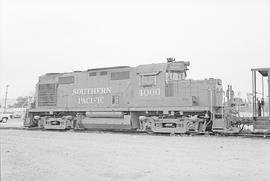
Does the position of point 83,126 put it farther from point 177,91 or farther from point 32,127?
point 177,91

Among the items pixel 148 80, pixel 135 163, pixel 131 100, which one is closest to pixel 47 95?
pixel 131 100

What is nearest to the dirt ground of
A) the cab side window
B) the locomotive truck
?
the locomotive truck

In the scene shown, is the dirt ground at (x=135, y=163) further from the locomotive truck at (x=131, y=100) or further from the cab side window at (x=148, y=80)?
the cab side window at (x=148, y=80)

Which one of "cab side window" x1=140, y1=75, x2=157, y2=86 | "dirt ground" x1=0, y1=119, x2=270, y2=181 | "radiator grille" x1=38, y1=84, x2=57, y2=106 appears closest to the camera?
"dirt ground" x1=0, y1=119, x2=270, y2=181

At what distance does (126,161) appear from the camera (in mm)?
7992

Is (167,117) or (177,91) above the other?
(177,91)

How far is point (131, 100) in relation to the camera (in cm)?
1780

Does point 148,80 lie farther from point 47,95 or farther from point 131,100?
point 47,95

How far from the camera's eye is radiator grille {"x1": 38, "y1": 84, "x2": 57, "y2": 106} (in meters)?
21.0

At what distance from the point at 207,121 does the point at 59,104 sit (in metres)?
9.27

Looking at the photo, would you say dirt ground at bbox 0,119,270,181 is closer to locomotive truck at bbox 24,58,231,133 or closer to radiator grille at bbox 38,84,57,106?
locomotive truck at bbox 24,58,231,133

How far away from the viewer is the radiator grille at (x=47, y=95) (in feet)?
68.8

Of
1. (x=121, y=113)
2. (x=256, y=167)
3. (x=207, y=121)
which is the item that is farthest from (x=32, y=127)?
(x=256, y=167)

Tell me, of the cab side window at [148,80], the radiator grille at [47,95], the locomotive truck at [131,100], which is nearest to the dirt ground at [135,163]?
the locomotive truck at [131,100]
